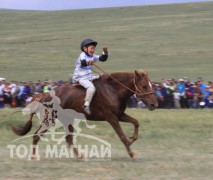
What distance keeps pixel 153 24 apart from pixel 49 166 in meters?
69.2

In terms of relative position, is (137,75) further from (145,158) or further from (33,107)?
(33,107)

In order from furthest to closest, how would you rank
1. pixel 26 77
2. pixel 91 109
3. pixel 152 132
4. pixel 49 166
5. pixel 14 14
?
pixel 14 14, pixel 26 77, pixel 152 132, pixel 91 109, pixel 49 166

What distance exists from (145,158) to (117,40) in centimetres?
5504

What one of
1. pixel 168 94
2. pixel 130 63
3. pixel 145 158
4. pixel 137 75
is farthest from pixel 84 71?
pixel 130 63

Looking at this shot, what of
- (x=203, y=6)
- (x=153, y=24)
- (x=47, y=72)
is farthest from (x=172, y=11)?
(x=47, y=72)

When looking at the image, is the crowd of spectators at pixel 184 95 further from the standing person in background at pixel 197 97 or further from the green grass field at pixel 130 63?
the green grass field at pixel 130 63

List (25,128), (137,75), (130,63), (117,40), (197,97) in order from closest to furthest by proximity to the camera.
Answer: (137,75)
(25,128)
(197,97)
(130,63)
(117,40)

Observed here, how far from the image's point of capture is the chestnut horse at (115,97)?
1087cm

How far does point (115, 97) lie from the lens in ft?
36.0

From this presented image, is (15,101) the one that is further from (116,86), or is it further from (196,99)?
(116,86)

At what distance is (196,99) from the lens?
75.2 feet

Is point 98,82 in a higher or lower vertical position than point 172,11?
lower

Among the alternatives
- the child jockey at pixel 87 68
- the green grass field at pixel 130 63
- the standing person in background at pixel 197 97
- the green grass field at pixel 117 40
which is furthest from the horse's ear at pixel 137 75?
the green grass field at pixel 117 40

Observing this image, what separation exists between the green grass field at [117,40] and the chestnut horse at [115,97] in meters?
29.6
